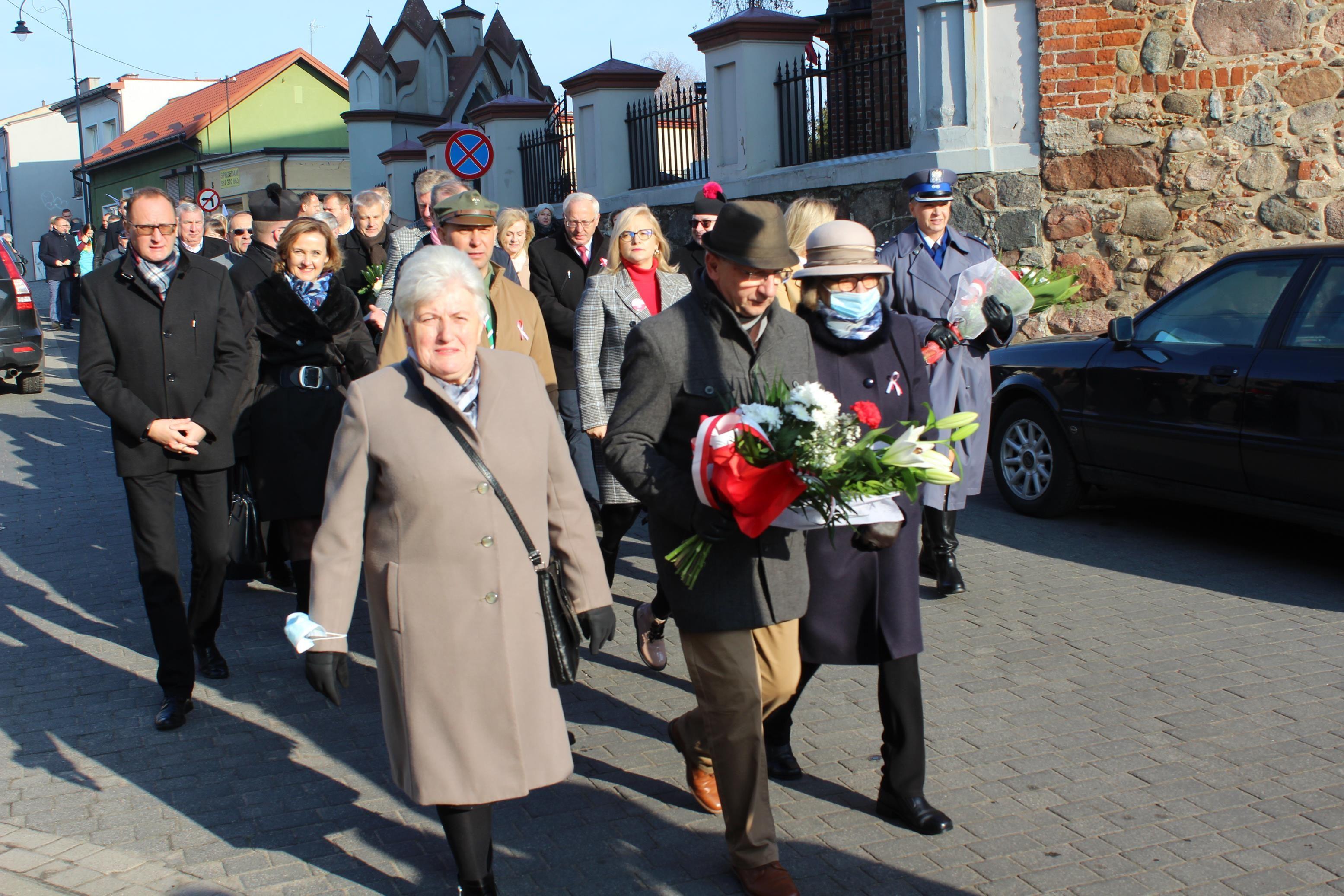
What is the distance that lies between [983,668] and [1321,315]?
2.83 meters

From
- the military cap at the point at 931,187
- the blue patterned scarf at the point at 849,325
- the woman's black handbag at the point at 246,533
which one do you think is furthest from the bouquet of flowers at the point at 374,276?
the blue patterned scarf at the point at 849,325

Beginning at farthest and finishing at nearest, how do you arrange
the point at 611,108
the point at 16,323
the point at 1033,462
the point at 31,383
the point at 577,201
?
1. the point at 31,383
2. the point at 611,108
3. the point at 16,323
4. the point at 1033,462
5. the point at 577,201

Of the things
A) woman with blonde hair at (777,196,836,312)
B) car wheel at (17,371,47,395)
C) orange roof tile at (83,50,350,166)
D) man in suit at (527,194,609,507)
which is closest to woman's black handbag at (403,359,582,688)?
woman with blonde hair at (777,196,836,312)

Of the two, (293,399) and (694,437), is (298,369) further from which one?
(694,437)

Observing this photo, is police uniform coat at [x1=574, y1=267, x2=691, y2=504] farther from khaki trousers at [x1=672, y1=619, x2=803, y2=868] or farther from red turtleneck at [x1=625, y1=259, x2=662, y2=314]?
khaki trousers at [x1=672, y1=619, x2=803, y2=868]

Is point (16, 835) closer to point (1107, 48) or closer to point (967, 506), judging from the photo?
point (967, 506)

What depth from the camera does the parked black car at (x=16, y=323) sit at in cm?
1731

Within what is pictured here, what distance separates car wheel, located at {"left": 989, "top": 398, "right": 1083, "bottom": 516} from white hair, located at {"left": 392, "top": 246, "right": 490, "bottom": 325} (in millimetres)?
5698

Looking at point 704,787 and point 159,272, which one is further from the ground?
point 159,272

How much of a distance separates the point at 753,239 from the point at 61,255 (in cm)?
2603

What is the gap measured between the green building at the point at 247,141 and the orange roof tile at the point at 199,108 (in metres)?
0.06

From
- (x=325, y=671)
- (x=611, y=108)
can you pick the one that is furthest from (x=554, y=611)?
(x=611, y=108)

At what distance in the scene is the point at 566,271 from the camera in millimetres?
8086

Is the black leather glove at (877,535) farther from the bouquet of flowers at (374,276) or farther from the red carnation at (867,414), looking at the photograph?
the bouquet of flowers at (374,276)
